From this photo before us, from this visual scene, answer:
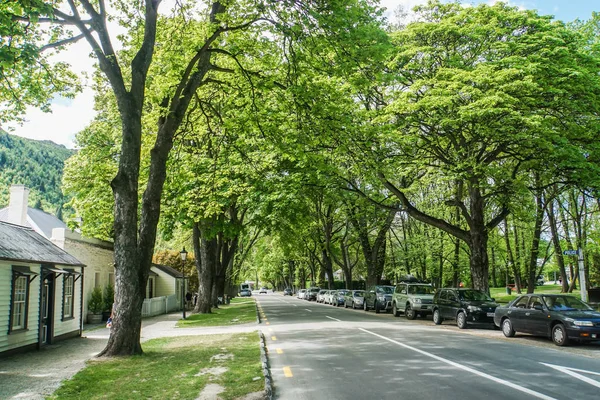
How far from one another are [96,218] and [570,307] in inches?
894

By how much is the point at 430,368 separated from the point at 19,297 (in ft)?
38.1

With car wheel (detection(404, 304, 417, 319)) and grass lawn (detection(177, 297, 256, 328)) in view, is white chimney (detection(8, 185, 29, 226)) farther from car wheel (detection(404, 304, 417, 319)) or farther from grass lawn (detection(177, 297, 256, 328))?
car wheel (detection(404, 304, 417, 319))

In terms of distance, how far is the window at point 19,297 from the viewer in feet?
42.9

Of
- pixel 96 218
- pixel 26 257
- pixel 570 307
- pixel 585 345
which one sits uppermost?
pixel 96 218

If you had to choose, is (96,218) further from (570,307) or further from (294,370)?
(570,307)

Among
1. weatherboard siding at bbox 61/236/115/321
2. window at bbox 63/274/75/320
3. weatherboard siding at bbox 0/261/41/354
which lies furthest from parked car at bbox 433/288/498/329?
weatherboard siding at bbox 61/236/115/321

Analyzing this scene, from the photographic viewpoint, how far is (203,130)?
1958cm

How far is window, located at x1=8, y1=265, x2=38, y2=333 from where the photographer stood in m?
13.1

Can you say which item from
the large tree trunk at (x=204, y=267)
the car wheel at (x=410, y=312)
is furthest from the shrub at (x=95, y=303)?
the car wheel at (x=410, y=312)

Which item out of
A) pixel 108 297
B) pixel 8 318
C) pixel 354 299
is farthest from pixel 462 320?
pixel 108 297

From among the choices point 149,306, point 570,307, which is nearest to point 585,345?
point 570,307

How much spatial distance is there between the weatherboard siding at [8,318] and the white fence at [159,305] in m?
15.5

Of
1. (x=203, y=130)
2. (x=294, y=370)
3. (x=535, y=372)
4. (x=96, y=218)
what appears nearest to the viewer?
(x=535, y=372)

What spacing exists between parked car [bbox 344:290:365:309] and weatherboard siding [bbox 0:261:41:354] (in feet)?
84.6
